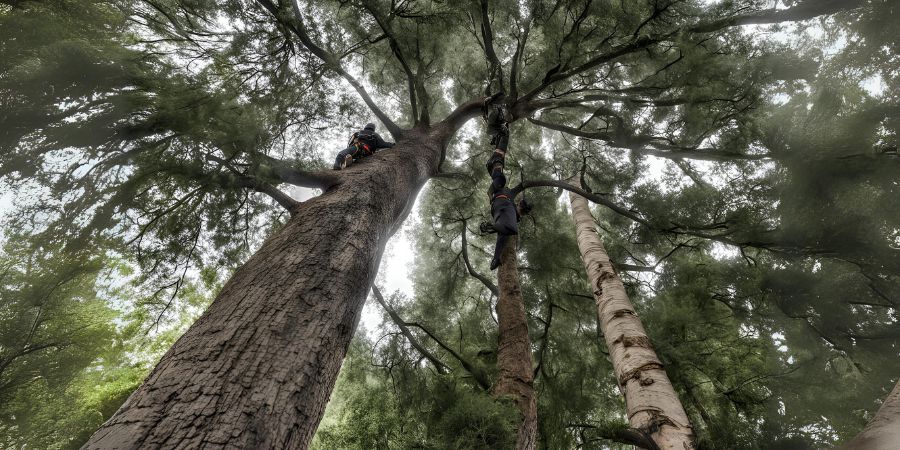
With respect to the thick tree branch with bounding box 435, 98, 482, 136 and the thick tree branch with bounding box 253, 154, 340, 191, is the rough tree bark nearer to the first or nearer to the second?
the thick tree branch with bounding box 253, 154, 340, 191

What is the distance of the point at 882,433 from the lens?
898 mm

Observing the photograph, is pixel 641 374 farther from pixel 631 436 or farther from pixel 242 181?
pixel 242 181

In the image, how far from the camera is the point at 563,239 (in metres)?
7.44

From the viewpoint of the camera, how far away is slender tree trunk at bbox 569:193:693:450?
8.73 ft

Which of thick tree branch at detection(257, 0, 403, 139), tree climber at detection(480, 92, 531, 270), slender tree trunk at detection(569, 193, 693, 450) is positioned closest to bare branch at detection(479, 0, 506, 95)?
tree climber at detection(480, 92, 531, 270)

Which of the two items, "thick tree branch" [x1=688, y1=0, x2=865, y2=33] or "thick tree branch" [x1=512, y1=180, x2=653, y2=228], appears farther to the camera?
"thick tree branch" [x1=512, y1=180, x2=653, y2=228]

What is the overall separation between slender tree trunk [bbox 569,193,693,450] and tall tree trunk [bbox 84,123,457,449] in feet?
7.47

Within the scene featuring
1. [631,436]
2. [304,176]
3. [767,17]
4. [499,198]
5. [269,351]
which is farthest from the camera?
[499,198]

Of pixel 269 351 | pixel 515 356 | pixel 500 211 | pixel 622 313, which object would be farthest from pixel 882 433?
pixel 500 211

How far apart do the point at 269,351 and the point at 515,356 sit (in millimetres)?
3200

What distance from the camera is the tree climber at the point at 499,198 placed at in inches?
192

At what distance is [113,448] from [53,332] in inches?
311

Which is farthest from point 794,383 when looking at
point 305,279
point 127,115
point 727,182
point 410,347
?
point 127,115

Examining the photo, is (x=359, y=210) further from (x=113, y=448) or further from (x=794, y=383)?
(x=794, y=383)
